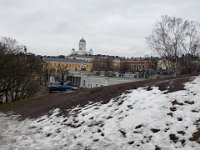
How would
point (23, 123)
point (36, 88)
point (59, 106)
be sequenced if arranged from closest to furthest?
point (23, 123) < point (59, 106) < point (36, 88)

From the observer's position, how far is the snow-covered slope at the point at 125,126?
32.1 feet

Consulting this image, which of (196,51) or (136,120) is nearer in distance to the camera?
(136,120)

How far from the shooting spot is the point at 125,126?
11180 mm

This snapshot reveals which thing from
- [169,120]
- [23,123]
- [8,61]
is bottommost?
[23,123]

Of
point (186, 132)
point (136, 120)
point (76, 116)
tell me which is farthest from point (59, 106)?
point (186, 132)

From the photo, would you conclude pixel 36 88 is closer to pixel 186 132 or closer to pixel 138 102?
pixel 138 102

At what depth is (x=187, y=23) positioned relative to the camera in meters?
46.5

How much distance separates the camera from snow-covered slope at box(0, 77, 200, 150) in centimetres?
980

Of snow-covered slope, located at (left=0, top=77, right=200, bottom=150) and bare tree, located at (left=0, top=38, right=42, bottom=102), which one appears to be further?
bare tree, located at (left=0, top=38, right=42, bottom=102)

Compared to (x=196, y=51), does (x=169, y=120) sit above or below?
below

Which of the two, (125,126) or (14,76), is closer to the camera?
(125,126)

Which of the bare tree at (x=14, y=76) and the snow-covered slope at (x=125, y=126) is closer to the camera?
the snow-covered slope at (x=125, y=126)

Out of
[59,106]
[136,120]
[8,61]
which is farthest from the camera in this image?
[8,61]

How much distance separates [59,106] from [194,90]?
25.0 ft
